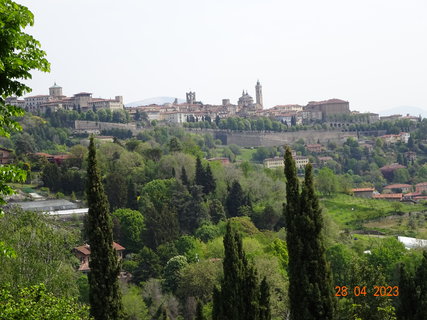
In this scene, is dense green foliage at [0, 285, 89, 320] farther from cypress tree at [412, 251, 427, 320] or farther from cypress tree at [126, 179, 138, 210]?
cypress tree at [126, 179, 138, 210]

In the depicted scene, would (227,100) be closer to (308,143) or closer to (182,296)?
(308,143)

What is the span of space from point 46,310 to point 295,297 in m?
7.94

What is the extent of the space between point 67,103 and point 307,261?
380ft

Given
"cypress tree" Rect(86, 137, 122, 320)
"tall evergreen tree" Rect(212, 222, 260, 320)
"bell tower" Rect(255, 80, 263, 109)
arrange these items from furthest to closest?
"bell tower" Rect(255, 80, 263, 109)
"tall evergreen tree" Rect(212, 222, 260, 320)
"cypress tree" Rect(86, 137, 122, 320)

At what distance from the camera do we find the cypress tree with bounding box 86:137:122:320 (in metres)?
18.2

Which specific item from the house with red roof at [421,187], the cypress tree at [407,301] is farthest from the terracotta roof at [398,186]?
the cypress tree at [407,301]

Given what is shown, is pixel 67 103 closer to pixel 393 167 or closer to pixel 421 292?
pixel 393 167

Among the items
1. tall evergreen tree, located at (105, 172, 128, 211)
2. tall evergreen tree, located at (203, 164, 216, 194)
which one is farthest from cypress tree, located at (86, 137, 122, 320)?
tall evergreen tree, located at (203, 164, 216, 194)

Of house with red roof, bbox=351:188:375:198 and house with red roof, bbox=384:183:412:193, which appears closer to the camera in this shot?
house with red roof, bbox=351:188:375:198

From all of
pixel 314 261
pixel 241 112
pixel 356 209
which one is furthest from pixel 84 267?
pixel 241 112

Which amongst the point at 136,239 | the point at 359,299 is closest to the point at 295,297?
the point at 359,299

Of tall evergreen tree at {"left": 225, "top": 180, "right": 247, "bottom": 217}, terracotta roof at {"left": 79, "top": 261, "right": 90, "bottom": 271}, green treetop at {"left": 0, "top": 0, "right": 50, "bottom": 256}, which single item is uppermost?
green treetop at {"left": 0, "top": 0, "right": 50, "bottom": 256}

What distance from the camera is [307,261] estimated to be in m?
19.1

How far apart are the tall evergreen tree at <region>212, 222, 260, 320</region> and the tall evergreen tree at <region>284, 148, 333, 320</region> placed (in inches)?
113
